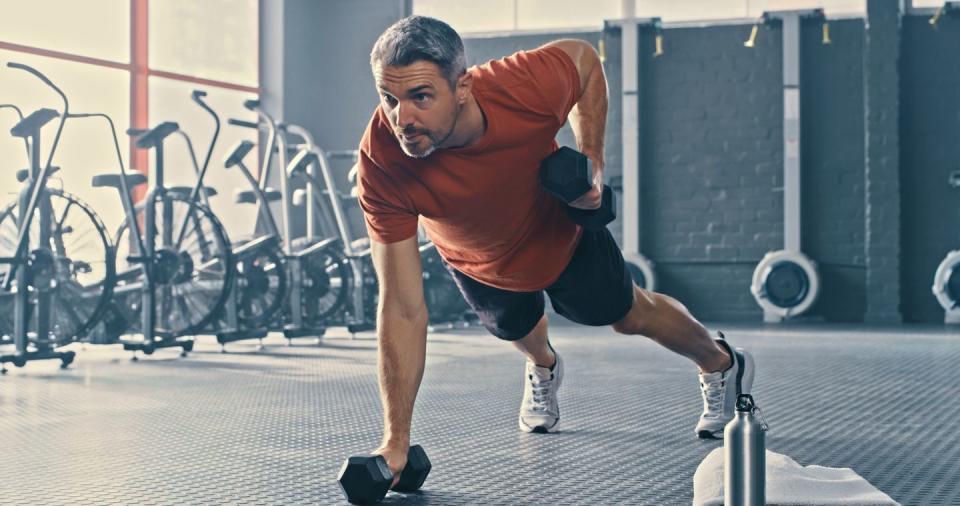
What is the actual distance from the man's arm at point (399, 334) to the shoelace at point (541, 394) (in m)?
0.66

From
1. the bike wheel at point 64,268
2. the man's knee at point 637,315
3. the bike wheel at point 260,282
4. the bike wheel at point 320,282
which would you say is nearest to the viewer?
the man's knee at point 637,315

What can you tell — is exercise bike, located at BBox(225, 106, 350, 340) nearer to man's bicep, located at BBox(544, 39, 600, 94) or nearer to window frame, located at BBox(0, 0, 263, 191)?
window frame, located at BBox(0, 0, 263, 191)

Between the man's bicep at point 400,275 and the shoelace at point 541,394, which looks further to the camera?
the shoelace at point 541,394

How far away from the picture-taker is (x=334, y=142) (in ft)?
28.6

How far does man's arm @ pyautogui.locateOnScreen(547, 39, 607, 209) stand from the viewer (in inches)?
79.8

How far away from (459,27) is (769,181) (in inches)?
105

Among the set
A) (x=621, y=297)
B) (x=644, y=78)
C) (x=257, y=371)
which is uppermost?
(x=644, y=78)

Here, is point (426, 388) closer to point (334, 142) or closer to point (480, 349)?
point (480, 349)

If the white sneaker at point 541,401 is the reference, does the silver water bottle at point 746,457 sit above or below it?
above

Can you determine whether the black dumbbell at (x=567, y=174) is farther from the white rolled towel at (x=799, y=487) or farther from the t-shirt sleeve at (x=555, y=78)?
the white rolled towel at (x=799, y=487)

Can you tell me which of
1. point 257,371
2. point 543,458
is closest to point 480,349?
point 257,371

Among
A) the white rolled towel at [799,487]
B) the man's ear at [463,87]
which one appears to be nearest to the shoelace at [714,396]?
the white rolled towel at [799,487]

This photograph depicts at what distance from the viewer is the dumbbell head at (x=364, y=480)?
5.69ft

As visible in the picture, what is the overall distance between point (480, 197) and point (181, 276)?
3442mm
